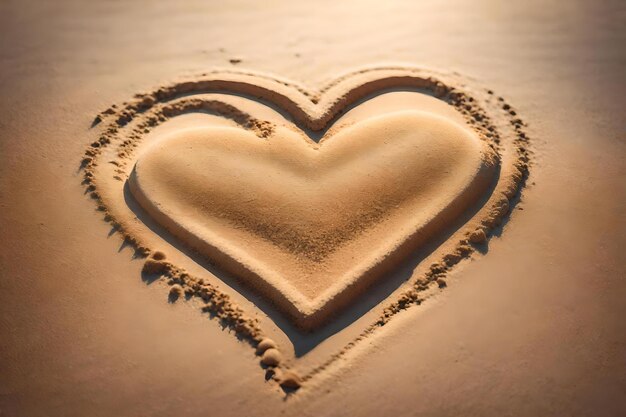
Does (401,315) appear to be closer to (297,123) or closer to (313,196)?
(313,196)

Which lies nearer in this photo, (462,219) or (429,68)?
(462,219)

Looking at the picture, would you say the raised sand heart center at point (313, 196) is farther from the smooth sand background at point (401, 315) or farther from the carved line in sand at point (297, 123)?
the smooth sand background at point (401, 315)

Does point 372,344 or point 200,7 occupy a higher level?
point 200,7

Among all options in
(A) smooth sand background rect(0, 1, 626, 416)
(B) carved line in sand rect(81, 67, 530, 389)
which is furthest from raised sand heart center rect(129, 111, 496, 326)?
(A) smooth sand background rect(0, 1, 626, 416)

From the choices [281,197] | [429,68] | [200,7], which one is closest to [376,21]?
[429,68]

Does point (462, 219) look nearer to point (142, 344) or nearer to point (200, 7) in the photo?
point (142, 344)

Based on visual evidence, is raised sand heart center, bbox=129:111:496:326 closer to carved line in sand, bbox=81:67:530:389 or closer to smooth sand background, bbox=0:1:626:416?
carved line in sand, bbox=81:67:530:389
